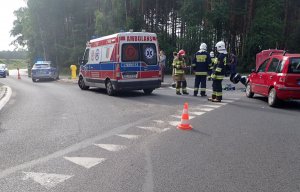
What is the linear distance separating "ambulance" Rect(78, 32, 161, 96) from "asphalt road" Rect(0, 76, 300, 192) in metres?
3.84

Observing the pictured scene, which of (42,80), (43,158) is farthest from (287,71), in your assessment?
(42,80)

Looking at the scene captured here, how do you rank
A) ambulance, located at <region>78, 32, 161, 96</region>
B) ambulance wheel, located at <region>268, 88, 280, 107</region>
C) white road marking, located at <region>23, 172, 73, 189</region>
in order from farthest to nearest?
ambulance, located at <region>78, 32, 161, 96</region>
ambulance wheel, located at <region>268, 88, 280, 107</region>
white road marking, located at <region>23, 172, 73, 189</region>

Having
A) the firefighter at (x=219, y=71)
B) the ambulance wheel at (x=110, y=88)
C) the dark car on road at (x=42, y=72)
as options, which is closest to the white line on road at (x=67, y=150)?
the firefighter at (x=219, y=71)

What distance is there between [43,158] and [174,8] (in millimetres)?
35190

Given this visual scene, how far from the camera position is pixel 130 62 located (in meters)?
14.6

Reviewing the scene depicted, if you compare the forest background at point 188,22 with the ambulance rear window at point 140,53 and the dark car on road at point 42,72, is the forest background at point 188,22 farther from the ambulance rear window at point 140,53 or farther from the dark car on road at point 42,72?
the ambulance rear window at point 140,53

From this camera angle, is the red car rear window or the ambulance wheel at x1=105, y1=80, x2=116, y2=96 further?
the ambulance wheel at x1=105, y1=80, x2=116, y2=96

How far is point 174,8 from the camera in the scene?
129 ft

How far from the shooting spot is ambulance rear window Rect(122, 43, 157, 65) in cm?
1445

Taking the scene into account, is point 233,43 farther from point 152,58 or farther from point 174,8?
point 152,58

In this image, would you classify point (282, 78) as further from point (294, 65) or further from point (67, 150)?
point (67, 150)

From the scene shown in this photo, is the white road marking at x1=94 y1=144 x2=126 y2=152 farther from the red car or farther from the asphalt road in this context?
the red car

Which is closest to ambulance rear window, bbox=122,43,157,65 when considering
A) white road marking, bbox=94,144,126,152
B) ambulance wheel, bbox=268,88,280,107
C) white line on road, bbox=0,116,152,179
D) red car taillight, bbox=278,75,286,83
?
ambulance wheel, bbox=268,88,280,107

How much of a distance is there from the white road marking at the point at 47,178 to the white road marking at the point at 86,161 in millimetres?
522
